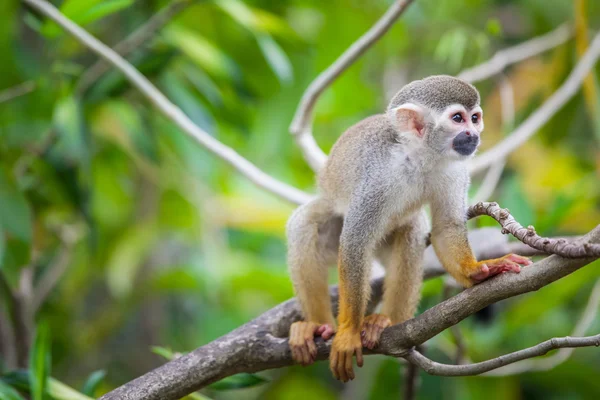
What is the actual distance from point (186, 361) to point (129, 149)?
2501 mm

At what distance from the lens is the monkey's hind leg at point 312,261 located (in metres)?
2.43

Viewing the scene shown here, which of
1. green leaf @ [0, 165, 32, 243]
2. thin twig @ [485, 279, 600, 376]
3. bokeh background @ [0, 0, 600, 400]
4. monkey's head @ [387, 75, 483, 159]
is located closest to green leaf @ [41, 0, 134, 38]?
bokeh background @ [0, 0, 600, 400]

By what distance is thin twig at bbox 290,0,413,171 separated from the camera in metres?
2.62

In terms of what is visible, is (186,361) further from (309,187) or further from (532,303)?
(309,187)

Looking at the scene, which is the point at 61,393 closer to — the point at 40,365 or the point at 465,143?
the point at 40,365

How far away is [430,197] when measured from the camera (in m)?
2.41

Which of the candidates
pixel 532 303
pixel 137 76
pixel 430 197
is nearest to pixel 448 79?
pixel 430 197

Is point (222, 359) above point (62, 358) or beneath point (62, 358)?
above

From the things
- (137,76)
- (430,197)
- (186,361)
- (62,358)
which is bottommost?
(62,358)

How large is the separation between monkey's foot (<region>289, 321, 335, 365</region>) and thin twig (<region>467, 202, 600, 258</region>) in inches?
31.0

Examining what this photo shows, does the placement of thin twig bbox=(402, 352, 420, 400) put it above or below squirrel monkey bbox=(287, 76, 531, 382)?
below

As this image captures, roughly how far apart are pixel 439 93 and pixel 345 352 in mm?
913

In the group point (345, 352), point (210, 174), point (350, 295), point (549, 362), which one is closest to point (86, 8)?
point (210, 174)

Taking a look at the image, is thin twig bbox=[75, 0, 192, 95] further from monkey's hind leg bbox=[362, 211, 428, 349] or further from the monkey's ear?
monkey's hind leg bbox=[362, 211, 428, 349]
